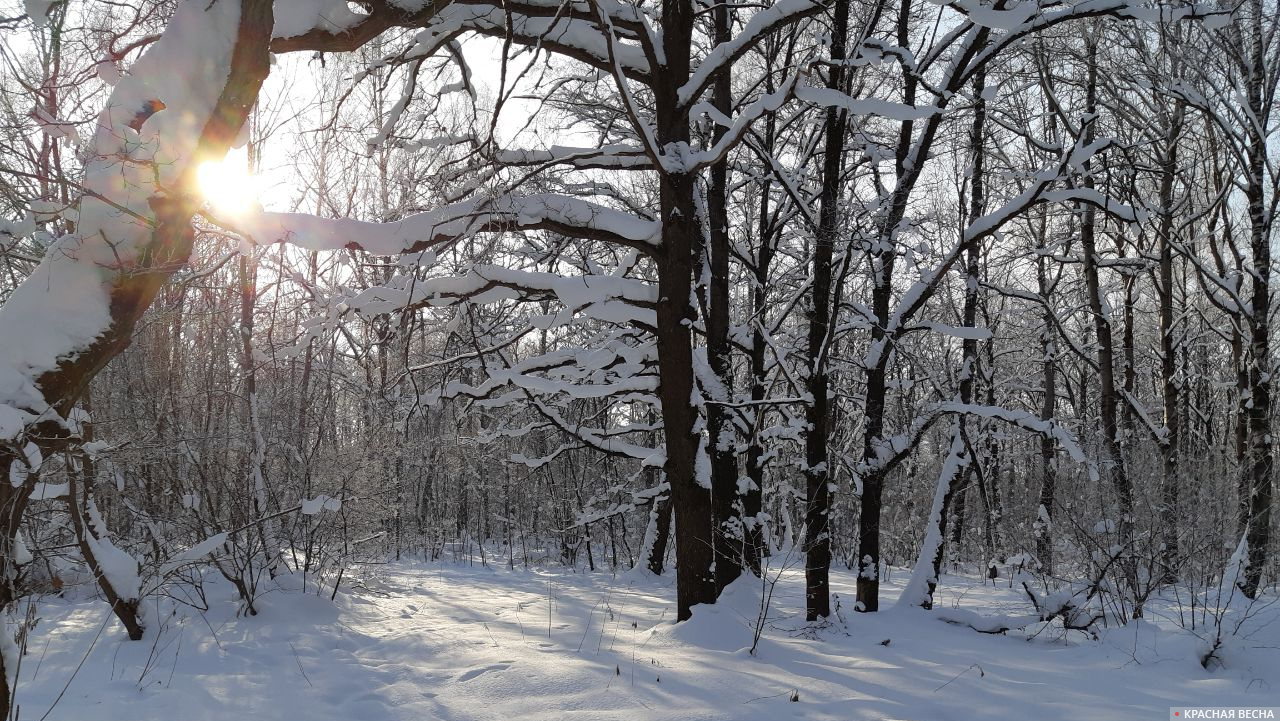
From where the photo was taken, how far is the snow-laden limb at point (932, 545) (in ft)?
25.5

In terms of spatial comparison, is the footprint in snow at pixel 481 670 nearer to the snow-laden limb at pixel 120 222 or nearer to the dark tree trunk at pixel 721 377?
the dark tree trunk at pixel 721 377

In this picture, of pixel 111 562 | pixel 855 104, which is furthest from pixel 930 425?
pixel 111 562

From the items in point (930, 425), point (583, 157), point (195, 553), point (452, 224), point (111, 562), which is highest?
point (583, 157)

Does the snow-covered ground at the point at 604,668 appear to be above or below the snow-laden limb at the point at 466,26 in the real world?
below

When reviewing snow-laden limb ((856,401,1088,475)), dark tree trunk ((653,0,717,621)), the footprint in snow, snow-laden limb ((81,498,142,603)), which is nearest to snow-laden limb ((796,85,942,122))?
dark tree trunk ((653,0,717,621))

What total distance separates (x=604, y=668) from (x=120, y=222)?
3.65m

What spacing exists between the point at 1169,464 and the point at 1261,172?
4.18 metres

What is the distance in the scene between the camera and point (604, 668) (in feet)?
15.6

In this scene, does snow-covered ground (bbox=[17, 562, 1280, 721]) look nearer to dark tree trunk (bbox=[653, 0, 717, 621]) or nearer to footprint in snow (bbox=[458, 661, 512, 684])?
footprint in snow (bbox=[458, 661, 512, 684])

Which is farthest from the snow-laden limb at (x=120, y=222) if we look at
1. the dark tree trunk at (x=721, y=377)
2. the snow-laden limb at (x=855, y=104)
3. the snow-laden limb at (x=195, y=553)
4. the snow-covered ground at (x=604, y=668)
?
the dark tree trunk at (x=721, y=377)

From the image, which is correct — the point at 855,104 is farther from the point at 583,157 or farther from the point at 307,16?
the point at 307,16

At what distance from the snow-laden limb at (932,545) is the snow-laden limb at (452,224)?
4.98m

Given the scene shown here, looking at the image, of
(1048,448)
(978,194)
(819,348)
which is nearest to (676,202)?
(819,348)

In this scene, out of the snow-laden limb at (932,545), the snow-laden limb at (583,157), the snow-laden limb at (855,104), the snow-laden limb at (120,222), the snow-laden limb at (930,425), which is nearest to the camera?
the snow-laden limb at (120,222)
